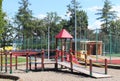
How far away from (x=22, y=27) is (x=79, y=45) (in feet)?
185

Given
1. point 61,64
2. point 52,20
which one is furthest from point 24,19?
point 61,64

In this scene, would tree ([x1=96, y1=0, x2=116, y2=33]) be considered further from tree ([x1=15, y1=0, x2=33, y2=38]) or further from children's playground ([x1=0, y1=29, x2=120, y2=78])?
children's playground ([x1=0, y1=29, x2=120, y2=78])

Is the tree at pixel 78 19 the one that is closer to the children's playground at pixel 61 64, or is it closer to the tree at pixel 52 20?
the tree at pixel 52 20

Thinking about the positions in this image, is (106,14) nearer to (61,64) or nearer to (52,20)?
(52,20)

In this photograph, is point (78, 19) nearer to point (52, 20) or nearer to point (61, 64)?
point (52, 20)

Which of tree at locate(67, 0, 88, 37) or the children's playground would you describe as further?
tree at locate(67, 0, 88, 37)

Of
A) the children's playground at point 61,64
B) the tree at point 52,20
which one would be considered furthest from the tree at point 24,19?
the children's playground at point 61,64

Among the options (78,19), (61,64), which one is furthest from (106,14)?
(61,64)

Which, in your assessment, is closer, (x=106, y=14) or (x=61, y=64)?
(x=61, y=64)

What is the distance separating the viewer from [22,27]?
106562 mm

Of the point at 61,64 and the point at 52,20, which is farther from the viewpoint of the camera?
the point at 52,20

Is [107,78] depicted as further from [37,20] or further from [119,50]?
[37,20]

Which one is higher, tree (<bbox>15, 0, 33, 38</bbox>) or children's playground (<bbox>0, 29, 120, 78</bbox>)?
tree (<bbox>15, 0, 33, 38</bbox>)

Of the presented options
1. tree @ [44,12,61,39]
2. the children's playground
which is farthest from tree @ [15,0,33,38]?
the children's playground
